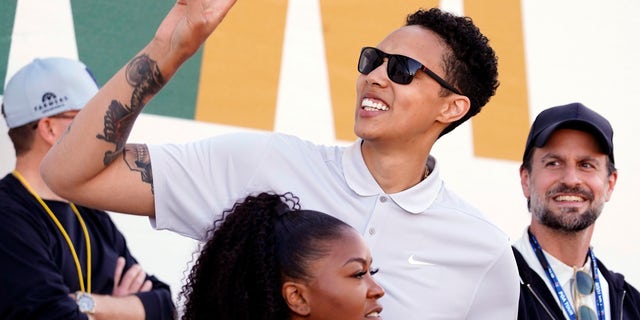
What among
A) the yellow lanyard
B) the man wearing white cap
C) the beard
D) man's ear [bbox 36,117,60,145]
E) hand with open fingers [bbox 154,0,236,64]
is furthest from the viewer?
the beard

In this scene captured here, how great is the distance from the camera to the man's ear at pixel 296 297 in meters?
1.96

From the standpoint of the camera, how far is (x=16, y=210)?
9.28 feet

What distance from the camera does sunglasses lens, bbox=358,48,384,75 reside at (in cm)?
262

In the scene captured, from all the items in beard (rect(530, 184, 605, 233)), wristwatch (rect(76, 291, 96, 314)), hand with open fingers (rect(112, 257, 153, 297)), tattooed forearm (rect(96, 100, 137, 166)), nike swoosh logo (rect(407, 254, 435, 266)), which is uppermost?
tattooed forearm (rect(96, 100, 137, 166))

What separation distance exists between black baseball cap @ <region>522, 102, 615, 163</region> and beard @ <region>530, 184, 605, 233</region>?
Answer: 0.16 metres

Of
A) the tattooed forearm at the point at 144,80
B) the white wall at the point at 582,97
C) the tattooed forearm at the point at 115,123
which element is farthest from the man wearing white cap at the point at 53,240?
the white wall at the point at 582,97

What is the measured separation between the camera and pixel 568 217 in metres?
3.29

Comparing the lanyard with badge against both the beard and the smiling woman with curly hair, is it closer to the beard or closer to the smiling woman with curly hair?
the beard

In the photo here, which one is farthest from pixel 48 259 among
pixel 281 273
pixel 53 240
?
pixel 281 273

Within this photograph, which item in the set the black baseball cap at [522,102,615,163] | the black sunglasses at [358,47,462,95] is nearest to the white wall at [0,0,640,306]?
the black baseball cap at [522,102,615,163]

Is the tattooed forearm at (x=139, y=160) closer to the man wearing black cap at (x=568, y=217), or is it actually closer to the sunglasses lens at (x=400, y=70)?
the sunglasses lens at (x=400, y=70)

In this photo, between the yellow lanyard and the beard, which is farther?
the beard

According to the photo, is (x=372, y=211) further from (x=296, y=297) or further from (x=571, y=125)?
(x=571, y=125)

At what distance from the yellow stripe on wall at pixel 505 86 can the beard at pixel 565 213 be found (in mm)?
712
